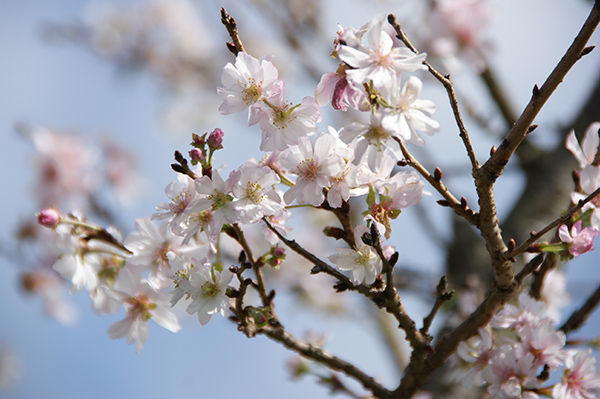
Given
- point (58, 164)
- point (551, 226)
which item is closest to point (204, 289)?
point (551, 226)

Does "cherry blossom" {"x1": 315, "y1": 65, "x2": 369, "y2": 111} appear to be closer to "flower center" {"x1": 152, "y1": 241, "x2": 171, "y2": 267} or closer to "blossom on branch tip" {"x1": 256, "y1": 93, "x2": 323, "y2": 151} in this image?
"blossom on branch tip" {"x1": 256, "y1": 93, "x2": 323, "y2": 151}

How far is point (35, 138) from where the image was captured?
305 centimetres

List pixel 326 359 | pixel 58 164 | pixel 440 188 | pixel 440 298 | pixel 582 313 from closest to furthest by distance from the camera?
pixel 440 188 < pixel 440 298 < pixel 326 359 < pixel 582 313 < pixel 58 164

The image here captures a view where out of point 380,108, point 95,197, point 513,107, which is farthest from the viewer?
point 513,107

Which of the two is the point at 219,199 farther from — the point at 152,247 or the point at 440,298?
the point at 440,298

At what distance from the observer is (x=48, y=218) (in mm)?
1044

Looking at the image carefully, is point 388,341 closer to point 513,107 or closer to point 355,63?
point 513,107

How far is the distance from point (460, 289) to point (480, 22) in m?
1.58

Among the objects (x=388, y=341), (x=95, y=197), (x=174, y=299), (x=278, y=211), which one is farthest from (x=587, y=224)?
(x=388, y=341)

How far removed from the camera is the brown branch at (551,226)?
0.79 meters

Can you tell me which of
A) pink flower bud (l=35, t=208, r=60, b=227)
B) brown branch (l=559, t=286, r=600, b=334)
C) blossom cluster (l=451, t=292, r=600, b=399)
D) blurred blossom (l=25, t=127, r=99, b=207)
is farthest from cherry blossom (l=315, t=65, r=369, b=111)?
blurred blossom (l=25, t=127, r=99, b=207)

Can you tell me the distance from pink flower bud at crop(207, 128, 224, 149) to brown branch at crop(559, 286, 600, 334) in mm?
948

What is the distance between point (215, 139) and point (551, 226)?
0.58 m

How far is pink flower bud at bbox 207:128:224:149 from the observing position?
2.75 feet
